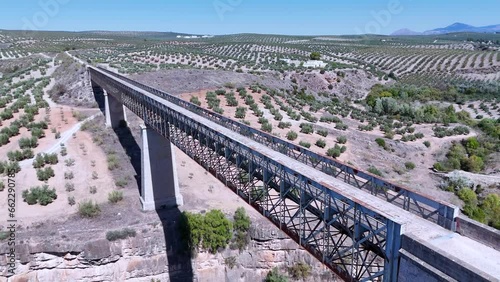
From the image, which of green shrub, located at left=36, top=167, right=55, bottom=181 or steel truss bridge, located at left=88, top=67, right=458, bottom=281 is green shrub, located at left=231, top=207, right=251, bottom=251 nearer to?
steel truss bridge, located at left=88, top=67, right=458, bottom=281

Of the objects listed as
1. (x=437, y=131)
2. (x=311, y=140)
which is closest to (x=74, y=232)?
(x=311, y=140)

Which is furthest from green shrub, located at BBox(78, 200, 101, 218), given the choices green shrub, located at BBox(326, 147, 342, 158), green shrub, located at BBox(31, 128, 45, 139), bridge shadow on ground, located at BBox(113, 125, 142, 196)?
green shrub, located at BBox(326, 147, 342, 158)

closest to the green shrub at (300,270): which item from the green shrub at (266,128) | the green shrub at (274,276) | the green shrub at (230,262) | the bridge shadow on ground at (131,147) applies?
the green shrub at (274,276)

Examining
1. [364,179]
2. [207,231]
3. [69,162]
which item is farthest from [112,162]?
[364,179]

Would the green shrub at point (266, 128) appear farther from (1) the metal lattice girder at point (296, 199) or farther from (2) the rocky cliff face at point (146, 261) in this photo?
(1) the metal lattice girder at point (296, 199)

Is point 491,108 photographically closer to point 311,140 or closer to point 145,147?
point 311,140

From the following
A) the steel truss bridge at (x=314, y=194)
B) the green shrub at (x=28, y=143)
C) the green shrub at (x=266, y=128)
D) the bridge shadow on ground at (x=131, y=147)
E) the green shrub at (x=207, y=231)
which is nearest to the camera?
the steel truss bridge at (x=314, y=194)

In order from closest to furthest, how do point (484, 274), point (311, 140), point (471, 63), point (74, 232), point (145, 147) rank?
point (484, 274)
point (74, 232)
point (145, 147)
point (311, 140)
point (471, 63)
